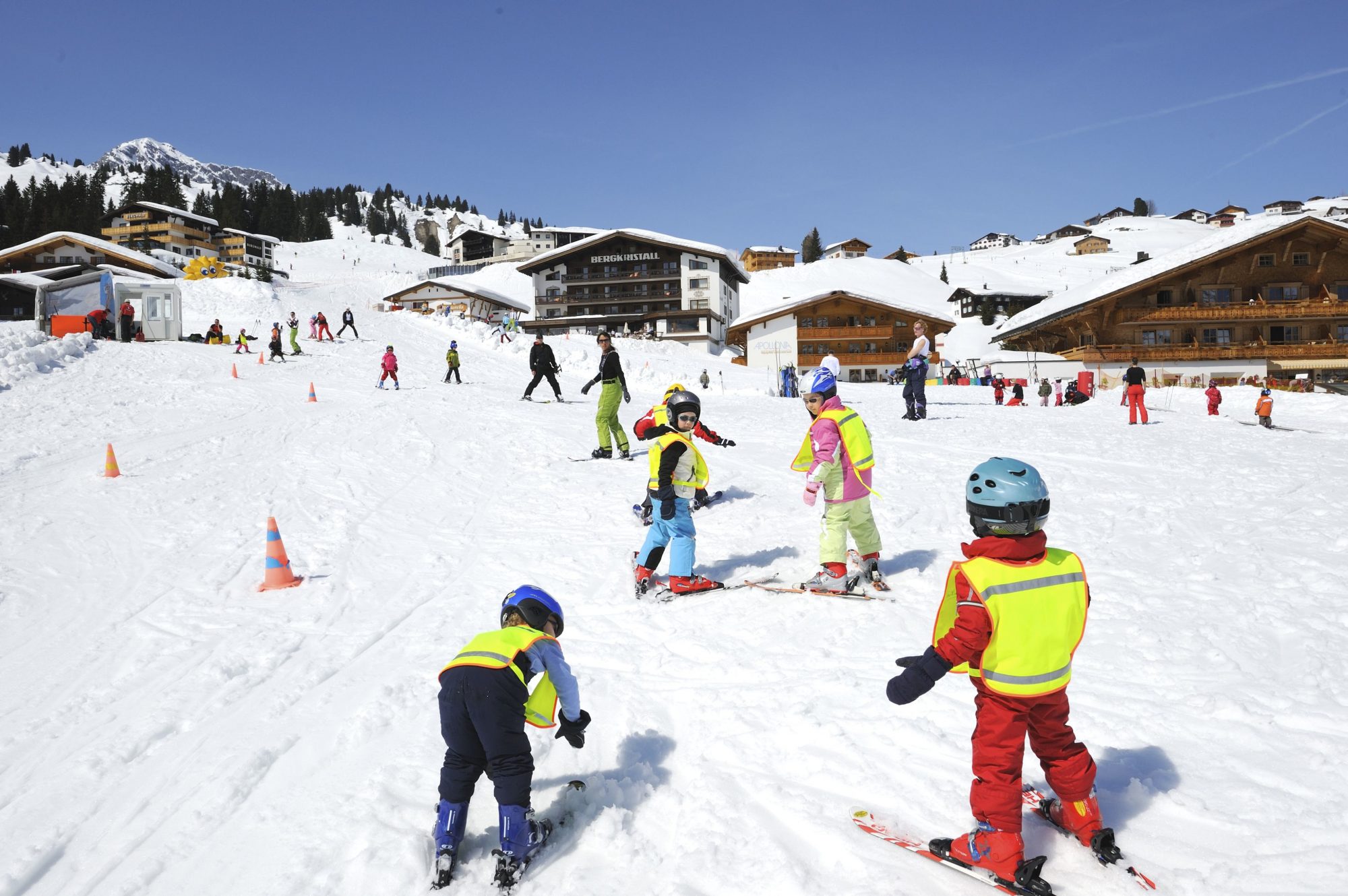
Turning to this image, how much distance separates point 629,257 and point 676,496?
62.0m

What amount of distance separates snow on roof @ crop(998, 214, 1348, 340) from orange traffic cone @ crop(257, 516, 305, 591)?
41.8m

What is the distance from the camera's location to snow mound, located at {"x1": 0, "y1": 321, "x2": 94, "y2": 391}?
700 inches

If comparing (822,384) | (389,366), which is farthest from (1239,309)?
(822,384)

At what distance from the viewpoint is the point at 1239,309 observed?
39.5 meters

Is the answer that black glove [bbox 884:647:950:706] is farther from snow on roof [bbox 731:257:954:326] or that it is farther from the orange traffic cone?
snow on roof [bbox 731:257:954:326]

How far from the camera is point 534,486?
11.2 metres

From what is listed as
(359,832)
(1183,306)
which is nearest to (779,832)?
(359,832)

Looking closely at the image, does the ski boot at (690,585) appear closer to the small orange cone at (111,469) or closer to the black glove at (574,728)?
the black glove at (574,728)

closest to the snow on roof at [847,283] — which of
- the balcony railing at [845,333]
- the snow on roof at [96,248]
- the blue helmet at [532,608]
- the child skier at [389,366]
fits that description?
the balcony railing at [845,333]

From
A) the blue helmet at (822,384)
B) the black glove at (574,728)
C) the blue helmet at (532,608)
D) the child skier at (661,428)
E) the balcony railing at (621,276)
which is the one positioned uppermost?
the balcony railing at (621,276)

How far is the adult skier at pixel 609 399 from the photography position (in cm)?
1201

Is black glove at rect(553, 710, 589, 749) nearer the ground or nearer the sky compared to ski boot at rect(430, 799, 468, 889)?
nearer the sky

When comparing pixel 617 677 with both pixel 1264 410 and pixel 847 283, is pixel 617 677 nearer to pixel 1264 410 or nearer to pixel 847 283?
pixel 1264 410

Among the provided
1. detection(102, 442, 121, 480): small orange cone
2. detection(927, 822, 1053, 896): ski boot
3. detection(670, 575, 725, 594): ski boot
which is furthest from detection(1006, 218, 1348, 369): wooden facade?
detection(927, 822, 1053, 896): ski boot
